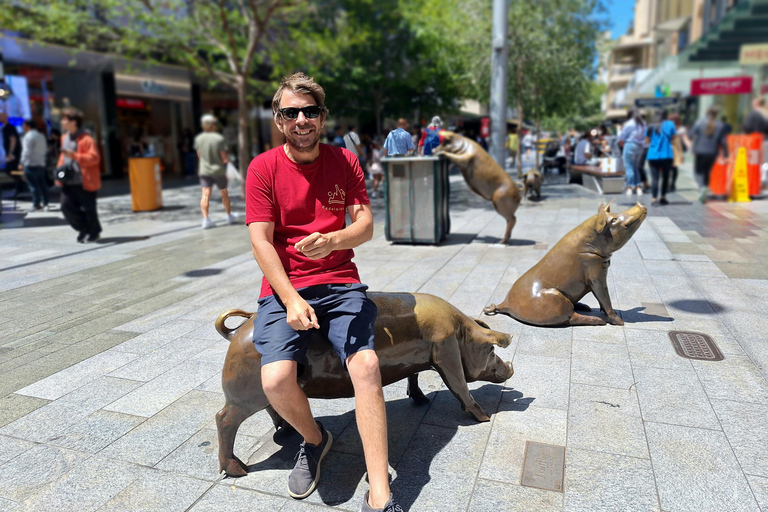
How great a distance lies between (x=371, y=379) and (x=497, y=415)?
3.86 feet

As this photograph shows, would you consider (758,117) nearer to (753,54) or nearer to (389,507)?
(753,54)

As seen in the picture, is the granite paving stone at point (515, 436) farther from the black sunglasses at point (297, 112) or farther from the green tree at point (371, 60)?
the green tree at point (371, 60)

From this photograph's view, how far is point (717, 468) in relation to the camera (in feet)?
8.76

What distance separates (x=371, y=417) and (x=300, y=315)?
56 cm

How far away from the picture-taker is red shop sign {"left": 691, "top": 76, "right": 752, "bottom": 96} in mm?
7018

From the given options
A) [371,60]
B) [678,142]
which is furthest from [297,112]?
[371,60]

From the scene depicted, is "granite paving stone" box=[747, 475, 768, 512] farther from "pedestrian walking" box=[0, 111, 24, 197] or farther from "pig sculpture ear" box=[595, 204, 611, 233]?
"pedestrian walking" box=[0, 111, 24, 197]

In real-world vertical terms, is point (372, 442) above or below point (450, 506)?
above

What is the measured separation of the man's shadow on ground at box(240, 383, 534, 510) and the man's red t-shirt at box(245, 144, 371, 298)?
901mm

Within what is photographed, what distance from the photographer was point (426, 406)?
136 inches

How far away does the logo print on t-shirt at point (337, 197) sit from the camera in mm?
2787

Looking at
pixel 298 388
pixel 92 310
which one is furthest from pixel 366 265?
pixel 298 388

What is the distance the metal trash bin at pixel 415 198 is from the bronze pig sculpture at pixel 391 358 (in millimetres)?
5261

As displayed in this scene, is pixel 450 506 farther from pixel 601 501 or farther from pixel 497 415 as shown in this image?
pixel 497 415
